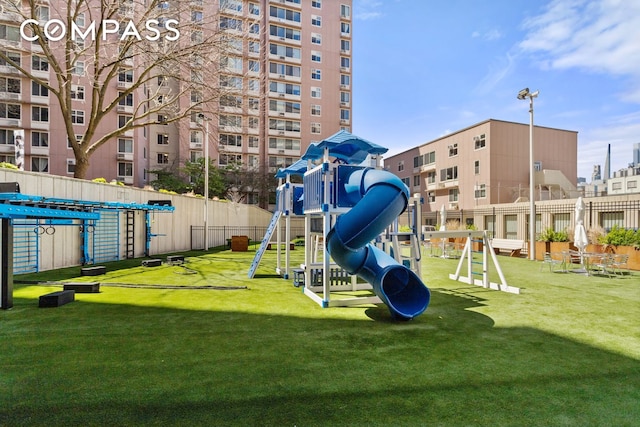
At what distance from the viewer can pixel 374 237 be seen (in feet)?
21.1

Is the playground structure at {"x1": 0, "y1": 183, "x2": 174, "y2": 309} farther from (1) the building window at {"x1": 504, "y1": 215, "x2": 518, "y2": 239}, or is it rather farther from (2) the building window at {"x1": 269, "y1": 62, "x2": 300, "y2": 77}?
(2) the building window at {"x1": 269, "y1": 62, "x2": 300, "y2": 77}

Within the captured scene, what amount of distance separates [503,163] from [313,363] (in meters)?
39.7

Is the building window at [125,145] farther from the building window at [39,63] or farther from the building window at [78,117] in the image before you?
the building window at [39,63]

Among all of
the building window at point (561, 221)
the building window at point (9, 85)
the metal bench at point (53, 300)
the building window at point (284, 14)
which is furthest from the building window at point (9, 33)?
the building window at point (561, 221)

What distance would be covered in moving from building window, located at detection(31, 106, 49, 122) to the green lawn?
4188cm

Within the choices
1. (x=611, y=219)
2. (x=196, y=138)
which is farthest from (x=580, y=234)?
(x=196, y=138)

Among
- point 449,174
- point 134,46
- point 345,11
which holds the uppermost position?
point 345,11

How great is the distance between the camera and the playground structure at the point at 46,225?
7.38m

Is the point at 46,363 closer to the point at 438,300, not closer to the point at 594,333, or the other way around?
the point at 438,300

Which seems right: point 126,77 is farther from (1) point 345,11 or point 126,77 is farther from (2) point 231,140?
(1) point 345,11

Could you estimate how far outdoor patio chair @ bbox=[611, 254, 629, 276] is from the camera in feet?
42.9

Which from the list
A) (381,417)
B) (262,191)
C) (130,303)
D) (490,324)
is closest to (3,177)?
(130,303)

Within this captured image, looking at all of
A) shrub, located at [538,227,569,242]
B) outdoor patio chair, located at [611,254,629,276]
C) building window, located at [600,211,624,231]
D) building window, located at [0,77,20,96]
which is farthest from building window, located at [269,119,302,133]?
outdoor patio chair, located at [611,254,629,276]

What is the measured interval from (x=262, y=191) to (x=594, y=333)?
150 feet
